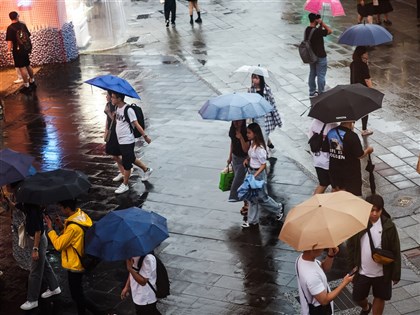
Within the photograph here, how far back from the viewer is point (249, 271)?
9039 mm

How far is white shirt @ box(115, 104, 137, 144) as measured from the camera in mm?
10961

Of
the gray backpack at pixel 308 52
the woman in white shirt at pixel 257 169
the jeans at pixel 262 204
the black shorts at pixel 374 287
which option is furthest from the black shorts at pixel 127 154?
the black shorts at pixel 374 287

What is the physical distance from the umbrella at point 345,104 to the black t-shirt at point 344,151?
0.20 meters

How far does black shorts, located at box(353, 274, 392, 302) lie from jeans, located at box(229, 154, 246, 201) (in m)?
3.08

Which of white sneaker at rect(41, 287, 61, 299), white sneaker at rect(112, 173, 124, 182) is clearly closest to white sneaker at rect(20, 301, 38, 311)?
white sneaker at rect(41, 287, 61, 299)

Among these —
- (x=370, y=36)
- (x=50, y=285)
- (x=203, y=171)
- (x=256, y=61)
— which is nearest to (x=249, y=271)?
(x=50, y=285)

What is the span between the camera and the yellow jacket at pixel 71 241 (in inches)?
300

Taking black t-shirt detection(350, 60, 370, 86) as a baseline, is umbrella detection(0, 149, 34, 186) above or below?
above

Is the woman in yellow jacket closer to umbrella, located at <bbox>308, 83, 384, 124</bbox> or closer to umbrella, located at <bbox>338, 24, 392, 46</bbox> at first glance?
umbrella, located at <bbox>308, 83, 384, 124</bbox>

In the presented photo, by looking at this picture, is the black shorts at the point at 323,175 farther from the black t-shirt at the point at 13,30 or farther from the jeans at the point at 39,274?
the black t-shirt at the point at 13,30

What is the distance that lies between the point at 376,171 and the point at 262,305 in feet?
13.5

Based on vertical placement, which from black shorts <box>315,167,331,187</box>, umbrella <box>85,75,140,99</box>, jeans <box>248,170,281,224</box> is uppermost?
umbrella <box>85,75,140,99</box>

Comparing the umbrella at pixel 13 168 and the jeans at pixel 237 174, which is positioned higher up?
the umbrella at pixel 13 168

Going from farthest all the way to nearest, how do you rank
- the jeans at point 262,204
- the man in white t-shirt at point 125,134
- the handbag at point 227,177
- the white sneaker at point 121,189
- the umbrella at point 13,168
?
the white sneaker at point 121,189 → the man in white t-shirt at point 125,134 → the handbag at point 227,177 → the jeans at point 262,204 → the umbrella at point 13,168
